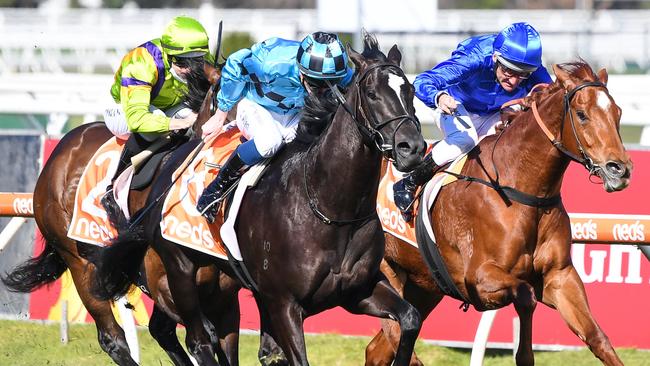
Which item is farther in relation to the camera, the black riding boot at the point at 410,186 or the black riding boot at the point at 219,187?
the black riding boot at the point at 410,186

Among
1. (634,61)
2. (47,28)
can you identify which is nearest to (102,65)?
(47,28)

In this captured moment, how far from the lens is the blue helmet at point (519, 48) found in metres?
5.57

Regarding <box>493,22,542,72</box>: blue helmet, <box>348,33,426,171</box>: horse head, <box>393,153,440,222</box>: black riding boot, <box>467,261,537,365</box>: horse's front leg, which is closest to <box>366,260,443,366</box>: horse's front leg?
<box>393,153,440,222</box>: black riding boot

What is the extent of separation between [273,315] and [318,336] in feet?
7.76

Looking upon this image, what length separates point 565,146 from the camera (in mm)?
5246

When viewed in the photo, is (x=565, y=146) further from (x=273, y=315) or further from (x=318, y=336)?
(x=318, y=336)

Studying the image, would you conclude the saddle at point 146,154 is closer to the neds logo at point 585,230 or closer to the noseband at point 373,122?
the noseband at point 373,122

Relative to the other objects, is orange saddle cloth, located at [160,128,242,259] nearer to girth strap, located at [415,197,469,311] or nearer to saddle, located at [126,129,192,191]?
saddle, located at [126,129,192,191]

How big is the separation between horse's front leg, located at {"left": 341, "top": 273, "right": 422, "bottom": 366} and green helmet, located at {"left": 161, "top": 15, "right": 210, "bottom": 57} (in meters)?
1.57

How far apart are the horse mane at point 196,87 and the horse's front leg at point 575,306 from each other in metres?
1.99

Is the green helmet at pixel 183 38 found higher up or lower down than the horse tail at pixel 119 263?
higher up

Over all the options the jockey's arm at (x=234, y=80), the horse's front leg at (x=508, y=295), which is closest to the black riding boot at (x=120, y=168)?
the jockey's arm at (x=234, y=80)

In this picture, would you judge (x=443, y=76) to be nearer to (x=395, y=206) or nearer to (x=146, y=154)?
(x=395, y=206)

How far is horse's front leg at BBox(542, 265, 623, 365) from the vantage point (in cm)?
496
